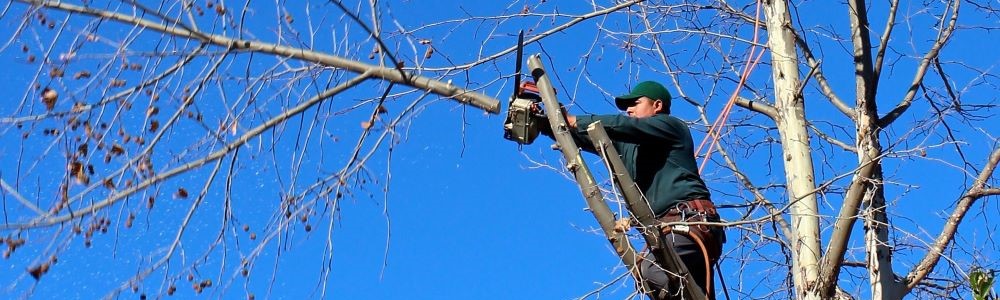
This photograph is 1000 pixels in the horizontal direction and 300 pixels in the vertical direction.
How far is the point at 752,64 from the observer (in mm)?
7586

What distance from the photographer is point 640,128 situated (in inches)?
231

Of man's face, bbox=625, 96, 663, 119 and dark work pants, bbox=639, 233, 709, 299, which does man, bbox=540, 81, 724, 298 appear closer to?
dark work pants, bbox=639, 233, 709, 299

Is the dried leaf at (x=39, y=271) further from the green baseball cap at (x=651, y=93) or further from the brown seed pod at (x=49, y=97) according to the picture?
the green baseball cap at (x=651, y=93)

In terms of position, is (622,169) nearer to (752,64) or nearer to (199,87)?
(199,87)

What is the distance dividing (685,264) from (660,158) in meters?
0.50

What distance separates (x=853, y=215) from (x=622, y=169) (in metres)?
1.30

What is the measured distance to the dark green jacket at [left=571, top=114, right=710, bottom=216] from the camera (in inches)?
233

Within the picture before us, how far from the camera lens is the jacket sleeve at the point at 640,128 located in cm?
574

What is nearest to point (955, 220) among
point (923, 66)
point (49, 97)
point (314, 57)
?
point (923, 66)

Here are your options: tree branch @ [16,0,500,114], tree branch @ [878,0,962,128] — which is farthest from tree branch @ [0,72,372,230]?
tree branch @ [878,0,962,128]

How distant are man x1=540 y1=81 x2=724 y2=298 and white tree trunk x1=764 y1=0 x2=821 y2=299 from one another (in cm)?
69

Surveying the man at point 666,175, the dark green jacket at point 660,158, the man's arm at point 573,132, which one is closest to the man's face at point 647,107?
the man at point 666,175

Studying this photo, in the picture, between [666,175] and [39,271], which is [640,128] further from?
[39,271]

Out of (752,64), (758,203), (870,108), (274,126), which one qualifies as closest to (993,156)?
(870,108)
